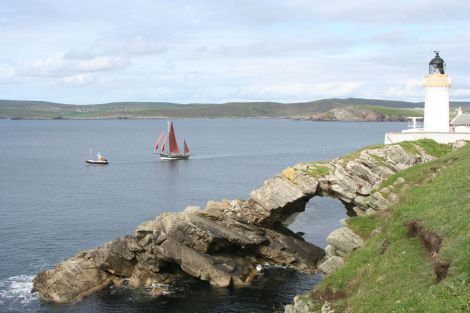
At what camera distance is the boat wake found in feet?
140

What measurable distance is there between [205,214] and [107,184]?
5365 cm

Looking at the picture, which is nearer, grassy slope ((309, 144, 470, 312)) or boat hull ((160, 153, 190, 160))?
grassy slope ((309, 144, 470, 312))

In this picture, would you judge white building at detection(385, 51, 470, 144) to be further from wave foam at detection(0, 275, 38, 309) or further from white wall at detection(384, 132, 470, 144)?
wave foam at detection(0, 275, 38, 309)

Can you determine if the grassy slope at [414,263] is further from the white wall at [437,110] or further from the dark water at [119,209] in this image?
the white wall at [437,110]

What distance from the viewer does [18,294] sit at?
4472 centimetres

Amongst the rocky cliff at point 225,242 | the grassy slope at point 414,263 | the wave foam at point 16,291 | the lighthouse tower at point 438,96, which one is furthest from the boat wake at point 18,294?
the lighthouse tower at point 438,96

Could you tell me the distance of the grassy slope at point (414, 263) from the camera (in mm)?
18594

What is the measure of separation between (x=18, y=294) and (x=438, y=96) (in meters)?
49.6

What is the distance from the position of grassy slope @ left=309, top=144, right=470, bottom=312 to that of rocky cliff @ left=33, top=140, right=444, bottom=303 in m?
11.5

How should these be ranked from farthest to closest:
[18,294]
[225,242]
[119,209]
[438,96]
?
1. [119,209]
2. [438,96]
3. [225,242]
4. [18,294]

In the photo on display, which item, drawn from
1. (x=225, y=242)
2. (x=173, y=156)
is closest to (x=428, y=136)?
(x=225, y=242)

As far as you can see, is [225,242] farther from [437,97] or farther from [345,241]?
[437,97]

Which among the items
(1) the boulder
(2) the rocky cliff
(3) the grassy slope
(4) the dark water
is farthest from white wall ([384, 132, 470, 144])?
(1) the boulder

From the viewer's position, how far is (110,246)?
47719 mm
